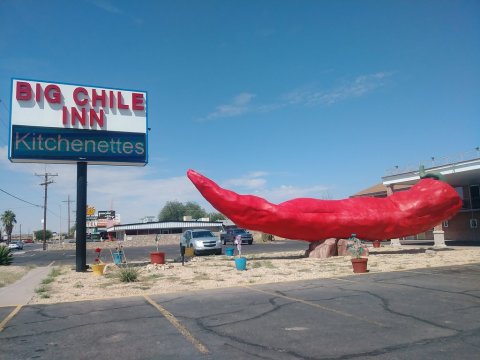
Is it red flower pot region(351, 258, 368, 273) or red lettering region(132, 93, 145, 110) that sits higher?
red lettering region(132, 93, 145, 110)

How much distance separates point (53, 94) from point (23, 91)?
113cm

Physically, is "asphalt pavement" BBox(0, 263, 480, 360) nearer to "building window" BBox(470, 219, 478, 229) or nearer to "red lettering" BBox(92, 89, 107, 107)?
"red lettering" BBox(92, 89, 107, 107)

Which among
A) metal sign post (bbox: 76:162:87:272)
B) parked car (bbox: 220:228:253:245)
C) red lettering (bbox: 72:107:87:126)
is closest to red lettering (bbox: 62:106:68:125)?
red lettering (bbox: 72:107:87:126)

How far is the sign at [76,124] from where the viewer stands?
16828 millimetres

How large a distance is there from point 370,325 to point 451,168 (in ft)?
68.5

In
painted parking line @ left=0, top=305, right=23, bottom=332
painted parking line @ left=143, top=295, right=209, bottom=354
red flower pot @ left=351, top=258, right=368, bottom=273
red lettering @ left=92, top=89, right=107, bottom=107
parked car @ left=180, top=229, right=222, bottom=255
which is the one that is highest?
red lettering @ left=92, top=89, right=107, bottom=107

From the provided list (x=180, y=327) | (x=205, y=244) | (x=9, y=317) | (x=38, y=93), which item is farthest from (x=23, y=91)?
(x=180, y=327)

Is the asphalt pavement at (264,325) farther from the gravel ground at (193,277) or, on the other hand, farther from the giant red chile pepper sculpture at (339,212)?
the giant red chile pepper sculpture at (339,212)

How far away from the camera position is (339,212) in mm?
19938

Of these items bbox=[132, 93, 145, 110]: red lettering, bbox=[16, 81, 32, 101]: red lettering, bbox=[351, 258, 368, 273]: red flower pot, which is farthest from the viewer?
bbox=[132, 93, 145, 110]: red lettering

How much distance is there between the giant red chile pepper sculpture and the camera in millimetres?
18109

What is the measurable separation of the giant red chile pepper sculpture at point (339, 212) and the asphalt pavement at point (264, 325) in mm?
7659

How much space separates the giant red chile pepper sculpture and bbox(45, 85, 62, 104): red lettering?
6377mm

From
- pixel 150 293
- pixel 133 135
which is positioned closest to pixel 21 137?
pixel 133 135
